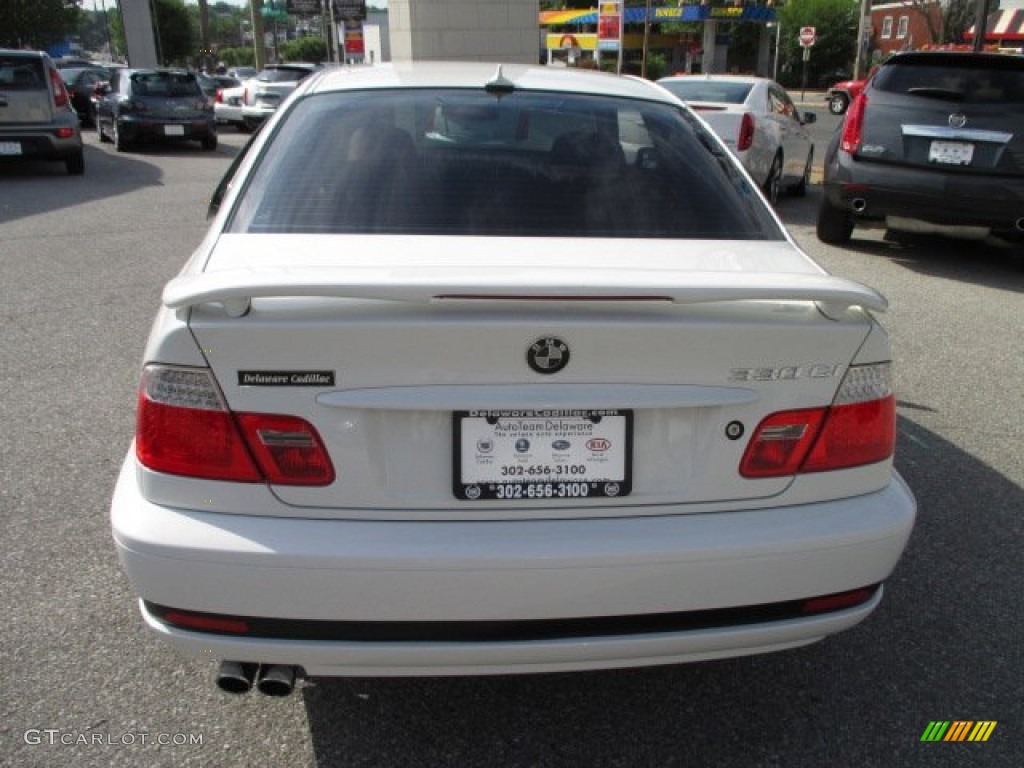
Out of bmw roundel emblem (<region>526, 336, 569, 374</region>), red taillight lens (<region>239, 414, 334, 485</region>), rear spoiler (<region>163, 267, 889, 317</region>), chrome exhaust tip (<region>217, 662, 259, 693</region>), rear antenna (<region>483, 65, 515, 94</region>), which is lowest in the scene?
chrome exhaust tip (<region>217, 662, 259, 693</region>)

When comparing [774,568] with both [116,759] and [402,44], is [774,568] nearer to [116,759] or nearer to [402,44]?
[116,759]

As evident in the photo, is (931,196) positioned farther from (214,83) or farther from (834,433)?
(214,83)

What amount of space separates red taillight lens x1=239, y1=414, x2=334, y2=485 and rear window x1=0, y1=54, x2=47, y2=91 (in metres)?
13.9

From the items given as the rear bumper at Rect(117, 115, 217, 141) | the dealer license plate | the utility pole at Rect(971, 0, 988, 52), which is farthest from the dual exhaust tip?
the rear bumper at Rect(117, 115, 217, 141)

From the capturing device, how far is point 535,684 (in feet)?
8.79

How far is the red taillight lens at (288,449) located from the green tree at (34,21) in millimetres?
49862

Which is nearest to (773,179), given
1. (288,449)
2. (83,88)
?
(288,449)

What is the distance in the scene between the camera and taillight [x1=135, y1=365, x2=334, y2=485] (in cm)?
200

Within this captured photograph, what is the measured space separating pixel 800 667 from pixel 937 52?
7221 mm

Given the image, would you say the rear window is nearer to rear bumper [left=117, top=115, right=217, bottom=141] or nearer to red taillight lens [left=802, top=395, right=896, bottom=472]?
rear bumper [left=117, top=115, right=217, bottom=141]

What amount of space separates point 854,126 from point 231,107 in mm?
19782

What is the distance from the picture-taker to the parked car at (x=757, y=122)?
1044 centimetres

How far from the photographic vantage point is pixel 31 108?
528 inches

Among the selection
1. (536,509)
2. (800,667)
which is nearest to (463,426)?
(536,509)
